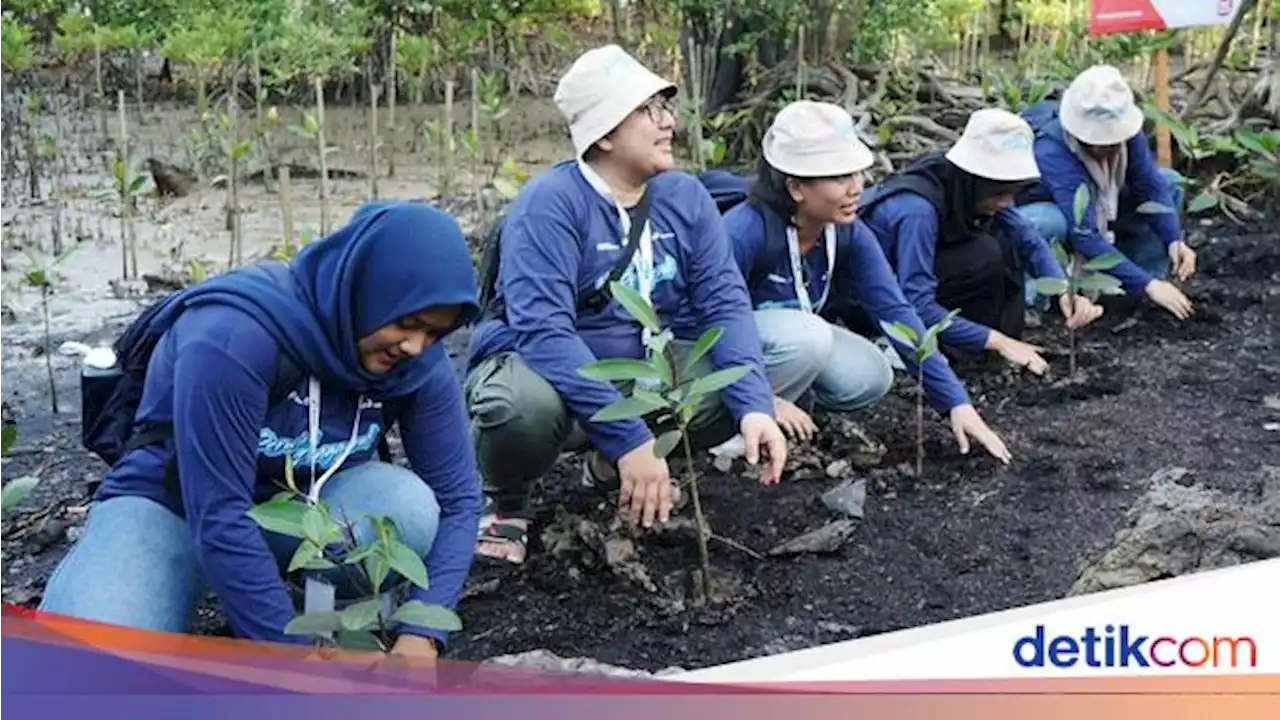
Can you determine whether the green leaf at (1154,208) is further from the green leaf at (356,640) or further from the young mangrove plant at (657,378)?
the green leaf at (356,640)

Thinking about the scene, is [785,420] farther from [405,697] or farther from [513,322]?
[405,697]

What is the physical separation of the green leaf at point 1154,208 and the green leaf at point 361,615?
245cm

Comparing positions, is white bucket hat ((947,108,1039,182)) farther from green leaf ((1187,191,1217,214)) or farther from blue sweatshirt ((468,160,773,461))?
green leaf ((1187,191,1217,214))

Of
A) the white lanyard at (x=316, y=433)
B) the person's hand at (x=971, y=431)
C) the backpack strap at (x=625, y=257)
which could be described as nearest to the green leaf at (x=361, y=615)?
the white lanyard at (x=316, y=433)

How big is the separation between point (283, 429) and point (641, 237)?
2.30ft

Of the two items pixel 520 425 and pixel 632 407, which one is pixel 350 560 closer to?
pixel 632 407

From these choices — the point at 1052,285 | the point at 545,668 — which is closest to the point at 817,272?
the point at 1052,285

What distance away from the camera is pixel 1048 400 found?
9.43 ft

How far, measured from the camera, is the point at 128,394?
1725 millimetres

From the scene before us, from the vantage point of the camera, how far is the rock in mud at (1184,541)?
174cm

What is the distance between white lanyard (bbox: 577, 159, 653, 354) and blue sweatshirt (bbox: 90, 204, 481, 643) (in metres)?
0.57

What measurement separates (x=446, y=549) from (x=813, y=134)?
3.31ft

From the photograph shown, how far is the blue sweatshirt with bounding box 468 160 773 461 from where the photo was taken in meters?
2.09

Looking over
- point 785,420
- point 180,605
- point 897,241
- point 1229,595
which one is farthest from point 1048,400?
point 180,605
